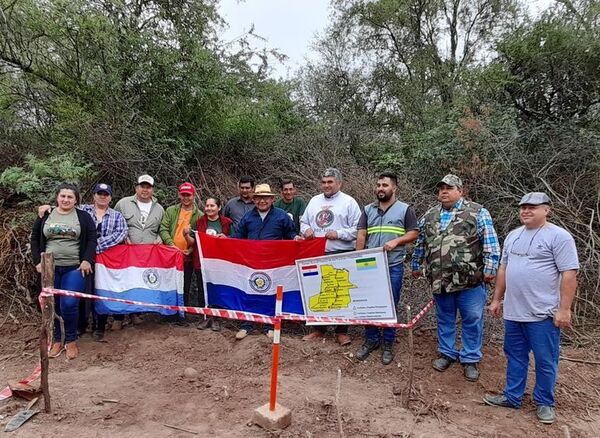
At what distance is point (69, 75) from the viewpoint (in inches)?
326

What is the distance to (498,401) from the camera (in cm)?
379

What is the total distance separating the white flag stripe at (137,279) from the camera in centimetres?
529

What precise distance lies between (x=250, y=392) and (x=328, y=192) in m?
2.42

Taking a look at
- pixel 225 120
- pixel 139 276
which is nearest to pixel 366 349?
pixel 139 276

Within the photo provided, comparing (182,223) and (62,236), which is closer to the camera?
(62,236)

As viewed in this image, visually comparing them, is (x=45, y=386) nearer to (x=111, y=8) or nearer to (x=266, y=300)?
(x=266, y=300)

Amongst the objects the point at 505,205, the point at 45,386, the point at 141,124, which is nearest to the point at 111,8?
the point at 141,124

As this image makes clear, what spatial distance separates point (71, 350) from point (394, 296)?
3.80 meters

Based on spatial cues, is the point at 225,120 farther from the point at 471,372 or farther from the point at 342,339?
the point at 471,372

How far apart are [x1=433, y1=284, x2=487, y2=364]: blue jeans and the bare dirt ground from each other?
0.72 feet

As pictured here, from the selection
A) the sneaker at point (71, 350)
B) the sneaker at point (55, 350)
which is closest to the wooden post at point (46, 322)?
the sneaker at point (71, 350)

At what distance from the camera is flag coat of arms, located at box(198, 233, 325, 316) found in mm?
5359

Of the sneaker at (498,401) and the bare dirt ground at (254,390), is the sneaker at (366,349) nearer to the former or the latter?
the bare dirt ground at (254,390)

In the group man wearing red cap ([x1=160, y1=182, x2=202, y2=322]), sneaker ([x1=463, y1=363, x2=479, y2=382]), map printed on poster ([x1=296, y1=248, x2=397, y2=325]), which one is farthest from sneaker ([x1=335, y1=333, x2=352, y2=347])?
man wearing red cap ([x1=160, y1=182, x2=202, y2=322])
